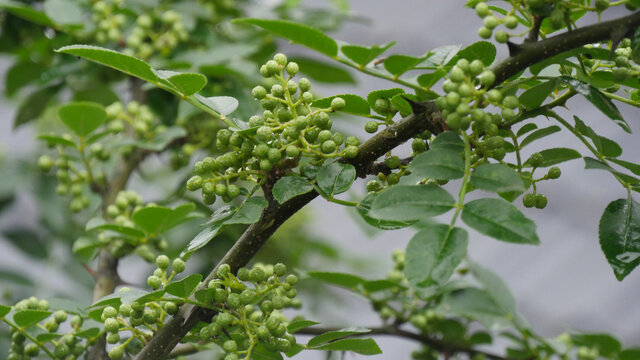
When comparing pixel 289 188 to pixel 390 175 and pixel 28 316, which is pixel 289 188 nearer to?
pixel 390 175

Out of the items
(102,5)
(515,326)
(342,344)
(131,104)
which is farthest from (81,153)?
(515,326)

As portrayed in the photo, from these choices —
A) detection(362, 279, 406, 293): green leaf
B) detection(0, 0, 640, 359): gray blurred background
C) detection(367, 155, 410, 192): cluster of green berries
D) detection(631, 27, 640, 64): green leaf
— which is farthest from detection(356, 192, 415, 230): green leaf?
detection(0, 0, 640, 359): gray blurred background

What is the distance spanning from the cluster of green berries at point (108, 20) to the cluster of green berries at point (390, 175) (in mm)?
1065

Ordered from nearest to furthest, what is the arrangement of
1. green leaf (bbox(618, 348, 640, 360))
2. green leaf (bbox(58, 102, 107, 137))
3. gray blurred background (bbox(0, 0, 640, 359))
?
green leaf (bbox(618, 348, 640, 360)) → green leaf (bbox(58, 102, 107, 137)) → gray blurred background (bbox(0, 0, 640, 359))

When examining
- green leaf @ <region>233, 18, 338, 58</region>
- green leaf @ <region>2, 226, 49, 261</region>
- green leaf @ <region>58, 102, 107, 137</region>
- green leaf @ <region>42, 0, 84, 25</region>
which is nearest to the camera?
green leaf @ <region>233, 18, 338, 58</region>

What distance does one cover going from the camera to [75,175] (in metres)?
1.70

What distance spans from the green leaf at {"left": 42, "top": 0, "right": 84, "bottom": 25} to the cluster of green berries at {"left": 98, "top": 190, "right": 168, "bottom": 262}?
512 mm

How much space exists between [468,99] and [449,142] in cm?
5

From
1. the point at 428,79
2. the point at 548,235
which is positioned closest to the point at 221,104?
the point at 428,79

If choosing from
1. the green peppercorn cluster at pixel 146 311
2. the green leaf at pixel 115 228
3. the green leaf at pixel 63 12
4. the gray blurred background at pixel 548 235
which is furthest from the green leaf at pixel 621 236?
the gray blurred background at pixel 548 235

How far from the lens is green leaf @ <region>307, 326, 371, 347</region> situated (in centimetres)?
93

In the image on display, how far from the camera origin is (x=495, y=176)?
767mm

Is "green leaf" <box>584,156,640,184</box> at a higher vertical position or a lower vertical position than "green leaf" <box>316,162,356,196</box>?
lower

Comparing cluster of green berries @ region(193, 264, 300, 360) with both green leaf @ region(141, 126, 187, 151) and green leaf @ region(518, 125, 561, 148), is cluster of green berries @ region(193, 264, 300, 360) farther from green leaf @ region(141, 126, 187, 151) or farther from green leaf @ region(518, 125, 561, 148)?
green leaf @ region(141, 126, 187, 151)
